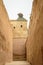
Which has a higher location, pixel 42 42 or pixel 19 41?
pixel 42 42

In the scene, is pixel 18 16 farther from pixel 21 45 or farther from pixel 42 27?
pixel 42 27

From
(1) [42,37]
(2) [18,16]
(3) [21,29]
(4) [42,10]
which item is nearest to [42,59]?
(1) [42,37]

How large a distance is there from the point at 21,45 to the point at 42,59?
45.8ft

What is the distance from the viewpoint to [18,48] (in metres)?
16.9

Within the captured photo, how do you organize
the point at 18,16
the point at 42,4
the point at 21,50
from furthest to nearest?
the point at 18,16
the point at 21,50
the point at 42,4

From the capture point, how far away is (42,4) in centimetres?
321

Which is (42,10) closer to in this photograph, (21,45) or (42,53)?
(42,53)

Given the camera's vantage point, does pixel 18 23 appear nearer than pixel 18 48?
No

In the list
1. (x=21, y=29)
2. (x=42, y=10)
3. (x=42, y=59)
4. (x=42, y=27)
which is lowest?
(x=21, y=29)

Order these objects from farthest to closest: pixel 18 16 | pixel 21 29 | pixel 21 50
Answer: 1. pixel 18 16
2. pixel 21 29
3. pixel 21 50

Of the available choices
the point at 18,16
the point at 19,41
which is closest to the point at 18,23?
the point at 18,16

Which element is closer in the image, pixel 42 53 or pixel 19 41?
pixel 42 53

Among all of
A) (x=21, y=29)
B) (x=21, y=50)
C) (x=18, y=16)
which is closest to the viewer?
(x=21, y=50)

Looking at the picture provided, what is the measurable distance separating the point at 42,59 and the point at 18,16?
2828 cm
